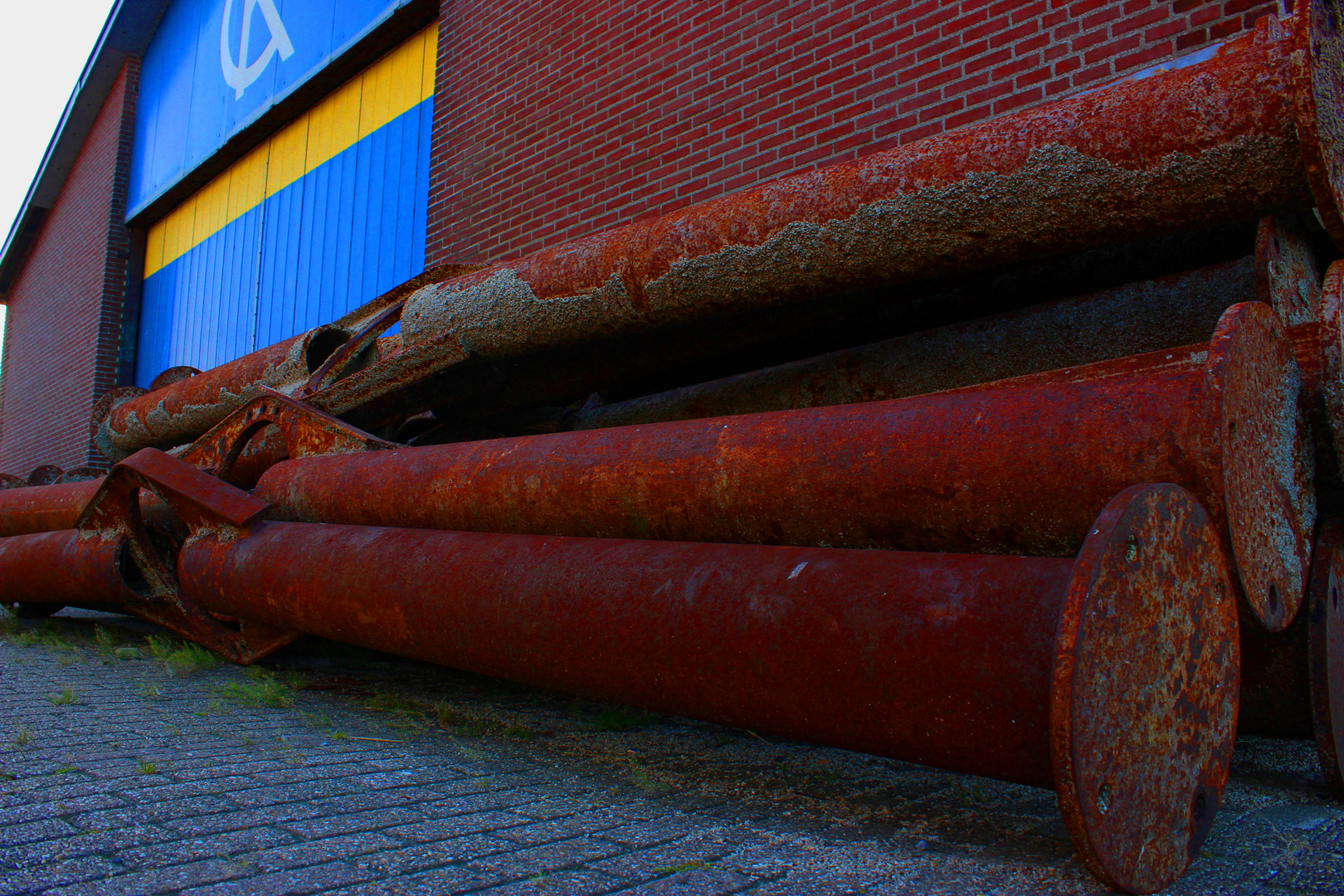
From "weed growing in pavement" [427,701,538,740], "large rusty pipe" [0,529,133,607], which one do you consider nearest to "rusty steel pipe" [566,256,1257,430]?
"weed growing in pavement" [427,701,538,740]

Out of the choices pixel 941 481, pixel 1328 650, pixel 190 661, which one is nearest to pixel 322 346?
pixel 190 661

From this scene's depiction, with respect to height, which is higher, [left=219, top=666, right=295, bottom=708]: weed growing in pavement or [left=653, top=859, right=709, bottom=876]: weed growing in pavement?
[left=219, top=666, right=295, bottom=708]: weed growing in pavement

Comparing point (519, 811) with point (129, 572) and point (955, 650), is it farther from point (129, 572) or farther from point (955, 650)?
point (129, 572)

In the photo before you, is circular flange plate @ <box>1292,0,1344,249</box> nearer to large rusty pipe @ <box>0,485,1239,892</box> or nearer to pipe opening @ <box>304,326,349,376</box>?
large rusty pipe @ <box>0,485,1239,892</box>

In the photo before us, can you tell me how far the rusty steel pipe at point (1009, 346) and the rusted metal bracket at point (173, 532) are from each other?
163 cm

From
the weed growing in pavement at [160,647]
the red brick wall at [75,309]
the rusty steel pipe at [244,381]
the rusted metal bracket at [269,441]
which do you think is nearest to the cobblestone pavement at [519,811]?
the weed growing in pavement at [160,647]

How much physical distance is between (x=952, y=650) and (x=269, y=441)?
308 cm

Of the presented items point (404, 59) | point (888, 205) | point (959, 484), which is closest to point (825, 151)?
point (888, 205)

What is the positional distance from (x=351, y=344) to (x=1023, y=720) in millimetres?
3403

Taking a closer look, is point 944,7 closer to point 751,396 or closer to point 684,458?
point 751,396

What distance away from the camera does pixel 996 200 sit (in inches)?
72.4

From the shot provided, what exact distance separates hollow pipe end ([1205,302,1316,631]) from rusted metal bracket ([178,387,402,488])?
2.31 m

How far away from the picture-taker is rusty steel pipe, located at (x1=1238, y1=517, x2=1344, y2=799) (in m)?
1.38

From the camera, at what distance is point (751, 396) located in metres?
2.65
